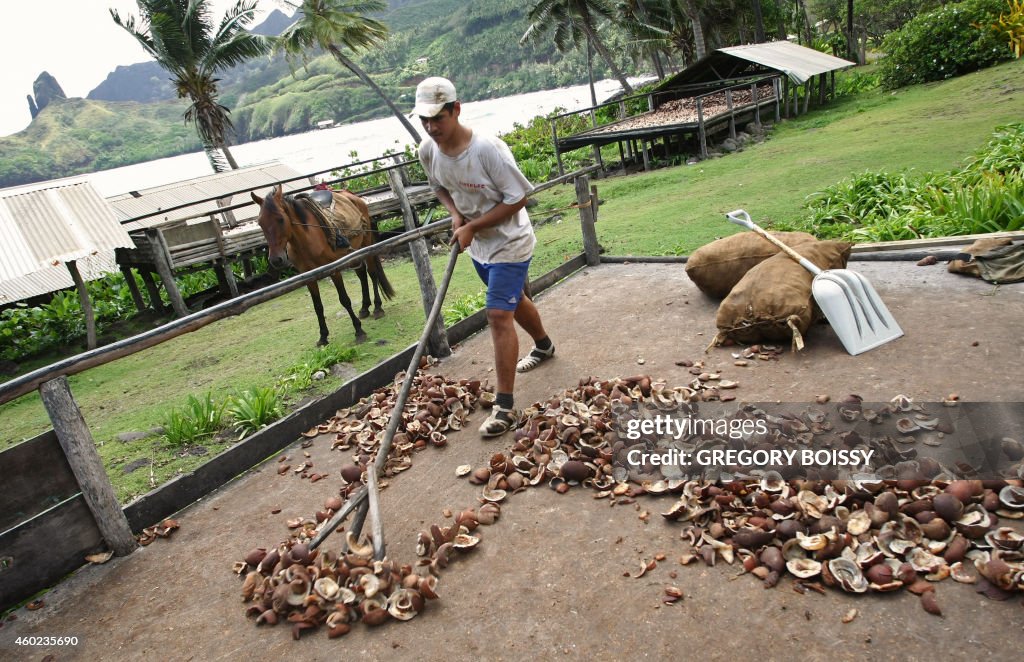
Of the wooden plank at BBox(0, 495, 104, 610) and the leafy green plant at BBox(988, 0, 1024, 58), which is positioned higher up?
the leafy green plant at BBox(988, 0, 1024, 58)

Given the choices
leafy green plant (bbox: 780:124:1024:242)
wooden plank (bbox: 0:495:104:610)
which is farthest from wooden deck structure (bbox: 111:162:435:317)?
wooden plank (bbox: 0:495:104:610)

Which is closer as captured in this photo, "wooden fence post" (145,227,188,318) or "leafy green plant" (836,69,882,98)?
"wooden fence post" (145,227,188,318)

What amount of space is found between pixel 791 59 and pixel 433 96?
18371 mm

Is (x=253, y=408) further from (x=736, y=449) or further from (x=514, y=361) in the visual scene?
(x=736, y=449)

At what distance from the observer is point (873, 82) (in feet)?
68.5

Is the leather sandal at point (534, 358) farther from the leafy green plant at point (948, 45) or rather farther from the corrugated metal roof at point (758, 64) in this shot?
the leafy green plant at point (948, 45)

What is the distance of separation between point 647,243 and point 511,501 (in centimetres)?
566

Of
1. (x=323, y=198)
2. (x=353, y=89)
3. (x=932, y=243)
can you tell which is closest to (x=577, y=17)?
(x=323, y=198)

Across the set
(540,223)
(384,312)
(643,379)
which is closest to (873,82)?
(540,223)

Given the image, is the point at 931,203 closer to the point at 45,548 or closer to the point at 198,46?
the point at 45,548

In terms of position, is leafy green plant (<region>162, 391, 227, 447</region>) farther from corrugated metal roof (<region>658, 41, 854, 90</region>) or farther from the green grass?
corrugated metal roof (<region>658, 41, 854, 90</region>)

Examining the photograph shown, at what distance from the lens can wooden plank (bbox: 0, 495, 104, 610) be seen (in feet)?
9.53

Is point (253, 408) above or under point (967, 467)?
above

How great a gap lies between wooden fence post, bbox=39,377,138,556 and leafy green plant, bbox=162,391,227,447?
1.63 meters
